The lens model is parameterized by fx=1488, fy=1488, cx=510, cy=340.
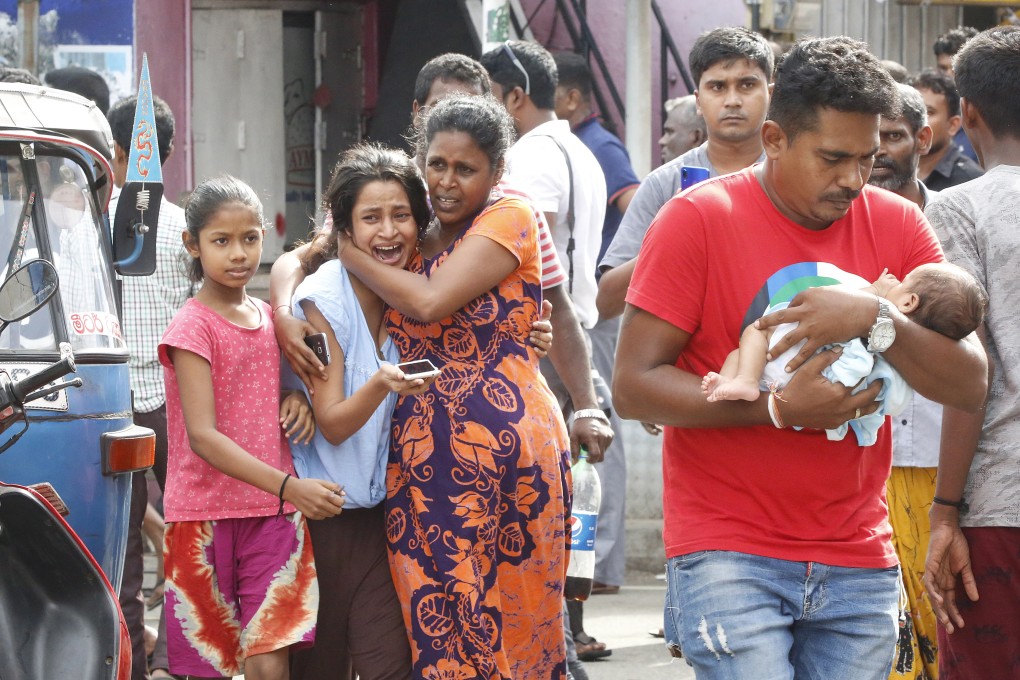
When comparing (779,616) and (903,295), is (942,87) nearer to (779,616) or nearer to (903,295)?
(903,295)

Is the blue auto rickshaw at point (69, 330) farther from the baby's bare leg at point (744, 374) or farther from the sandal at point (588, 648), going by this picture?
the sandal at point (588, 648)

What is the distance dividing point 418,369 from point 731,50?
232cm

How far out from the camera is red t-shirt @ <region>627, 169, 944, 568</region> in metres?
3.27

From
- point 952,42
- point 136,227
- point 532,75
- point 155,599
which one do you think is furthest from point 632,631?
point 952,42

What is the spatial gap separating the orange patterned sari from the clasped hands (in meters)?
0.99

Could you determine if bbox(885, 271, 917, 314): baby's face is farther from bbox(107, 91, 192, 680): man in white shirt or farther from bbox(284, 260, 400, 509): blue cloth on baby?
bbox(107, 91, 192, 680): man in white shirt

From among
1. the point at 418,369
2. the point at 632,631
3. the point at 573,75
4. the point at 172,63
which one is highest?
the point at 172,63

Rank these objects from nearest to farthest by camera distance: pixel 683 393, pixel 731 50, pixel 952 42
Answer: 1. pixel 683 393
2. pixel 731 50
3. pixel 952 42

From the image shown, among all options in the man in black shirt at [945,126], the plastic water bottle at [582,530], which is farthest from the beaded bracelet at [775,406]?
the man in black shirt at [945,126]

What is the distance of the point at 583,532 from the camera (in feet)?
16.4

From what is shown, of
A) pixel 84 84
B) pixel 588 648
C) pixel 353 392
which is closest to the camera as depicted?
pixel 353 392

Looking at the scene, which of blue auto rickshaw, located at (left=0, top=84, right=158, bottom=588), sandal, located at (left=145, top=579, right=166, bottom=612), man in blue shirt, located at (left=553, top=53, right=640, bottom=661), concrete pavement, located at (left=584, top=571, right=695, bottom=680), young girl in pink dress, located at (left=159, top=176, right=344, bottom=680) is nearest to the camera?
young girl in pink dress, located at (left=159, top=176, right=344, bottom=680)

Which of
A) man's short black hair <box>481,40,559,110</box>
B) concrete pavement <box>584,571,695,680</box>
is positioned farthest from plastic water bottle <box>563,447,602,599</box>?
man's short black hair <box>481,40,559,110</box>

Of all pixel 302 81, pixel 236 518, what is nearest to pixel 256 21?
pixel 302 81
